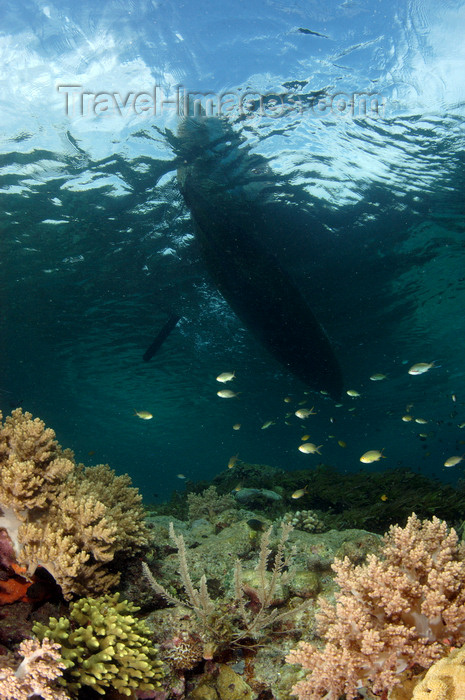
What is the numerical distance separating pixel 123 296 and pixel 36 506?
55.1 feet

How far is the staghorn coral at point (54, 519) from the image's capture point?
320 centimetres

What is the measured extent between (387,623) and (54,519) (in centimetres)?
316

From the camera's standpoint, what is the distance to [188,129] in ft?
36.1

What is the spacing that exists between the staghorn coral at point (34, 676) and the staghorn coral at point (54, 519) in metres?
0.66

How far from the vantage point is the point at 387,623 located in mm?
2738

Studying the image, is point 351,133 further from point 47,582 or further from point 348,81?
point 47,582

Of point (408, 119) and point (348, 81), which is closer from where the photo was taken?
point (348, 81)

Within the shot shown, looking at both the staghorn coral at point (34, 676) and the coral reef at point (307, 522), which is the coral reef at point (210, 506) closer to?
the coral reef at point (307, 522)

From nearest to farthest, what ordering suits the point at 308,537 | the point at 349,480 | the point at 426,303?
the point at 308,537, the point at 349,480, the point at 426,303

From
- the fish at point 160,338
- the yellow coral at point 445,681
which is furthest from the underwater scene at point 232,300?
the fish at point 160,338

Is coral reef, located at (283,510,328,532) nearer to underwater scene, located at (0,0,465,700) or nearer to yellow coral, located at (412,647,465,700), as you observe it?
underwater scene, located at (0,0,465,700)

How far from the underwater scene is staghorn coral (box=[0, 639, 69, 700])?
2cm

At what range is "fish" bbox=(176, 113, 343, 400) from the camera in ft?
38.2

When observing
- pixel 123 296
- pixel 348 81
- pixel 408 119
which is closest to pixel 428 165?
pixel 408 119
